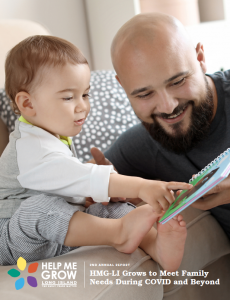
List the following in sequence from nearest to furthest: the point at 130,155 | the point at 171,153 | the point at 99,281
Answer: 1. the point at 99,281
2. the point at 171,153
3. the point at 130,155

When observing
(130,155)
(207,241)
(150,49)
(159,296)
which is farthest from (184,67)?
(159,296)

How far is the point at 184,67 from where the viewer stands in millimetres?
1071

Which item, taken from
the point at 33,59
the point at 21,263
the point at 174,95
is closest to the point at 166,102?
the point at 174,95

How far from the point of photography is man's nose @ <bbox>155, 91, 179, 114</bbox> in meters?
1.06

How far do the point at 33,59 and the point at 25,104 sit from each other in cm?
13

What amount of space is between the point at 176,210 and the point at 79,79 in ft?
1.66

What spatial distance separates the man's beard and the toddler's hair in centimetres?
39

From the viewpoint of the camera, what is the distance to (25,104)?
98 centimetres

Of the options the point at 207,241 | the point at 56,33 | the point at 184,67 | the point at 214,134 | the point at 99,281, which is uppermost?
the point at 56,33

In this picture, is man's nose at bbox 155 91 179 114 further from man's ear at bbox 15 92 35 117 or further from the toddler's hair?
man's ear at bbox 15 92 35 117

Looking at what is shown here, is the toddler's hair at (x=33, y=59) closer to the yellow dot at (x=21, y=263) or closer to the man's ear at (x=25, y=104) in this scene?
the man's ear at (x=25, y=104)

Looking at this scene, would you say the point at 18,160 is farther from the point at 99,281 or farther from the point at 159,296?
the point at 159,296

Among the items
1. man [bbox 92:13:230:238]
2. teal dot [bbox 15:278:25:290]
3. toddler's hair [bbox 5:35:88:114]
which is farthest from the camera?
man [bbox 92:13:230:238]

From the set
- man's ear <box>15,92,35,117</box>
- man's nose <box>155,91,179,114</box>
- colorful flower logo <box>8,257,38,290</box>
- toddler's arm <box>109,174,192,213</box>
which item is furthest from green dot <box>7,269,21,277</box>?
man's nose <box>155,91,179,114</box>
